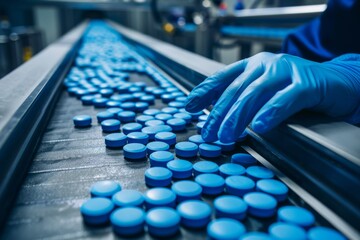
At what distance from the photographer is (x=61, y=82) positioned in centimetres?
204

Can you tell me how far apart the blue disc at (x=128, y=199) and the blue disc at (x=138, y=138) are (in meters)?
0.35

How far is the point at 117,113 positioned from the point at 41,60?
106 centimetres

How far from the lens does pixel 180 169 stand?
0.87m

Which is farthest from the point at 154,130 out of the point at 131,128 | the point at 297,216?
the point at 297,216

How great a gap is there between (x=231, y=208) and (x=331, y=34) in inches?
63.6

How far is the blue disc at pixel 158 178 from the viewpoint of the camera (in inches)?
32.6

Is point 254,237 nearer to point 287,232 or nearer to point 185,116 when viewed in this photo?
point 287,232

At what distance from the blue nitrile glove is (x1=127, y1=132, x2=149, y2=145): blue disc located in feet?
0.69

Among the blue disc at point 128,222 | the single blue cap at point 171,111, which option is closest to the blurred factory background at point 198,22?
the single blue cap at point 171,111

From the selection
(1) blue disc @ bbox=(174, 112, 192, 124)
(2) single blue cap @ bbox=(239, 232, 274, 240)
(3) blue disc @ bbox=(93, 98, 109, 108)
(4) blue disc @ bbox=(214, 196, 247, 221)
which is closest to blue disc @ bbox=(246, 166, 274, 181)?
(4) blue disc @ bbox=(214, 196, 247, 221)

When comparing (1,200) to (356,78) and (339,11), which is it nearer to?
(356,78)

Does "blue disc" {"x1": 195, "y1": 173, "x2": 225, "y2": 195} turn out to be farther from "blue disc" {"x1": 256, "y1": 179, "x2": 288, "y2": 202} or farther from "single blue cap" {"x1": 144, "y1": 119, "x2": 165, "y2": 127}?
"single blue cap" {"x1": 144, "y1": 119, "x2": 165, "y2": 127}

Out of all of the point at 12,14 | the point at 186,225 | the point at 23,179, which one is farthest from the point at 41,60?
the point at 12,14

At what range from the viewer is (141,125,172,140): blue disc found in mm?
1163
